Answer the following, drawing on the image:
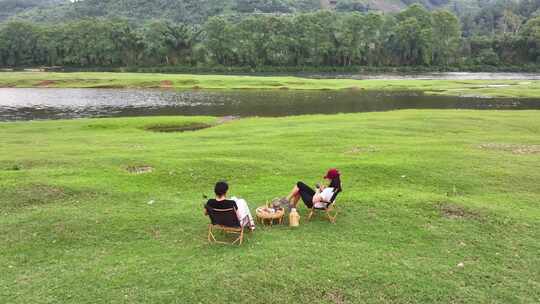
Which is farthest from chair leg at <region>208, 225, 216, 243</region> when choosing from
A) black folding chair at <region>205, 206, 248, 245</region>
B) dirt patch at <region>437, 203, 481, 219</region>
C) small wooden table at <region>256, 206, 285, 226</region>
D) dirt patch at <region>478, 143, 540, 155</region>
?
dirt patch at <region>478, 143, 540, 155</region>

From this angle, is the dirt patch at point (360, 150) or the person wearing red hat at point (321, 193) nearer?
the person wearing red hat at point (321, 193)

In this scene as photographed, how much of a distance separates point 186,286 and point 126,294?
4.47ft

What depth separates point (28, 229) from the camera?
45.6 feet

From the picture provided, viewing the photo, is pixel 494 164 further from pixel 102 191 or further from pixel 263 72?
pixel 263 72

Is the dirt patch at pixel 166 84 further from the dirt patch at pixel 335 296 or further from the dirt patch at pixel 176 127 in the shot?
the dirt patch at pixel 335 296

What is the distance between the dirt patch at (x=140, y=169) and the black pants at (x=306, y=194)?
27.2 ft

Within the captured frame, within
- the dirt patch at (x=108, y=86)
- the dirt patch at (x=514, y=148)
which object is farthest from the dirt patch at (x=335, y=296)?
the dirt patch at (x=108, y=86)

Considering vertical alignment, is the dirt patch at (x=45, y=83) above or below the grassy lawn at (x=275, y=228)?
above

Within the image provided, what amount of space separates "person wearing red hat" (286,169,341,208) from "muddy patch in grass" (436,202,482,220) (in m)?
3.86

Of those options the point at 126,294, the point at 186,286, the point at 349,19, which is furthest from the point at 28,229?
the point at 349,19

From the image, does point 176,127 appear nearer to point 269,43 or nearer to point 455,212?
point 455,212

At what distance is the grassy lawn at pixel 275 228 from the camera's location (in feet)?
34.9

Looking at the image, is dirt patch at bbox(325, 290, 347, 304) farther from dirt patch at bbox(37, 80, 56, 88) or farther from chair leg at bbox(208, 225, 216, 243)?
dirt patch at bbox(37, 80, 56, 88)

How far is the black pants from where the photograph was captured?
14470 millimetres
